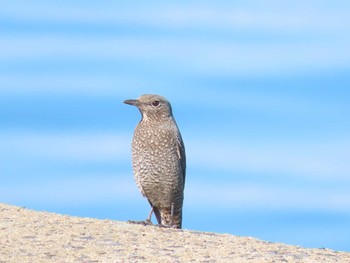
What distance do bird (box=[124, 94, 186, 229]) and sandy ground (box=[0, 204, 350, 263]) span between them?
889 mm

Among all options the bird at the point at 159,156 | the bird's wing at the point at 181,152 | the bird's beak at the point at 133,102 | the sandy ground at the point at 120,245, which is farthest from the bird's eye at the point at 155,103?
the sandy ground at the point at 120,245

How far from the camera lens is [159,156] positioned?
1145 centimetres

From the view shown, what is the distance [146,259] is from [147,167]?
2426 mm

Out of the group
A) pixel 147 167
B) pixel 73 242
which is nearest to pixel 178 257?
pixel 73 242

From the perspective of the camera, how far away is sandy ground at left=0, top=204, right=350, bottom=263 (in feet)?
30.2

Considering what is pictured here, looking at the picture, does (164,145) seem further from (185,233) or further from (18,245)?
(18,245)

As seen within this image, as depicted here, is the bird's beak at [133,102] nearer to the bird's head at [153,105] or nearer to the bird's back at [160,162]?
the bird's head at [153,105]

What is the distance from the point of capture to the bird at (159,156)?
1141 centimetres

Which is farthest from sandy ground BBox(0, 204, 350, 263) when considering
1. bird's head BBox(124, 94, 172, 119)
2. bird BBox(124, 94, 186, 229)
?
bird's head BBox(124, 94, 172, 119)

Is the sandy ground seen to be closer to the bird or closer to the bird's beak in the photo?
the bird

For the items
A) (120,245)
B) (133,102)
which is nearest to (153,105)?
(133,102)

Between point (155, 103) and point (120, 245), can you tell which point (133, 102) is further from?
point (120, 245)

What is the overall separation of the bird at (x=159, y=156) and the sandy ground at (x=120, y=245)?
2.92 ft

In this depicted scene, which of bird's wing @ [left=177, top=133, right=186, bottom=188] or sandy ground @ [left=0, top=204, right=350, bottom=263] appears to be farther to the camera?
bird's wing @ [left=177, top=133, right=186, bottom=188]
